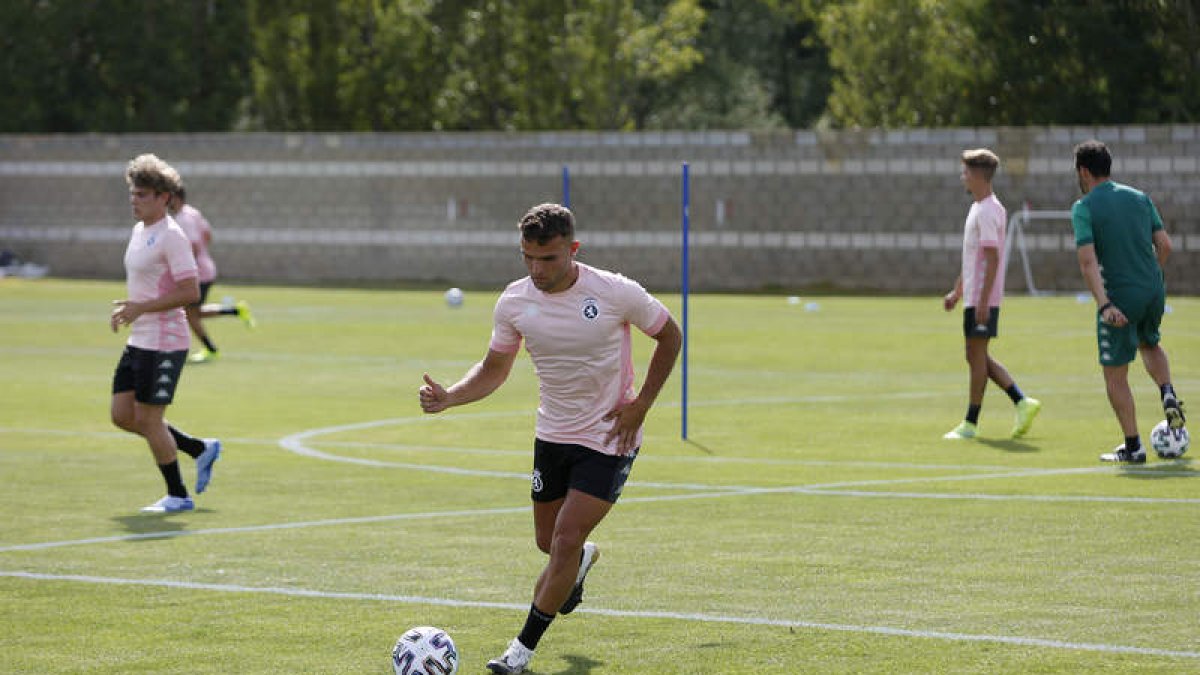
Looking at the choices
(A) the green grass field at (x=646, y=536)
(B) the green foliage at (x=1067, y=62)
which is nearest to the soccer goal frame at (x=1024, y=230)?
(B) the green foliage at (x=1067, y=62)

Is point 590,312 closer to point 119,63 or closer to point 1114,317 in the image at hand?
point 1114,317

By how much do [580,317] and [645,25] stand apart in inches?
2460

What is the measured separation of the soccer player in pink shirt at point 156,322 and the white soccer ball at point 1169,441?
668cm

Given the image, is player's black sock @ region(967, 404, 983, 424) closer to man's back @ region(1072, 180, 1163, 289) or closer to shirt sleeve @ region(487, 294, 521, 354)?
man's back @ region(1072, 180, 1163, 289)

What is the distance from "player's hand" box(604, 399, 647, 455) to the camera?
27.3ft

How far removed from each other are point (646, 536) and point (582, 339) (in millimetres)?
3363

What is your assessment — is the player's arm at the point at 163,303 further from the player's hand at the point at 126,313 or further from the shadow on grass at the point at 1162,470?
the shadow on grass at the point at 1162,470

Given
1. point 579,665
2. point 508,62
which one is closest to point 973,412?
point 579,665

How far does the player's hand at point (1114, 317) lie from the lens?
1380 cm

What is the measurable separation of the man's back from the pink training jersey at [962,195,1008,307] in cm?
181

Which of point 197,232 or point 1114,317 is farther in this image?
point 197,232

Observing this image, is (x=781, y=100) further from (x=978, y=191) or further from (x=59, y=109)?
(x=978, y=191)

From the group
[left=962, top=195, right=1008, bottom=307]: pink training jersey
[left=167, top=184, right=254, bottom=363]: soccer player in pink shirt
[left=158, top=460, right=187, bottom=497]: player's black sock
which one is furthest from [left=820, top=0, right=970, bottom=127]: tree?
[left=158, top=460, right=187, bottom=497]: player's black sock

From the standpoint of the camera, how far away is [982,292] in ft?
52.7
